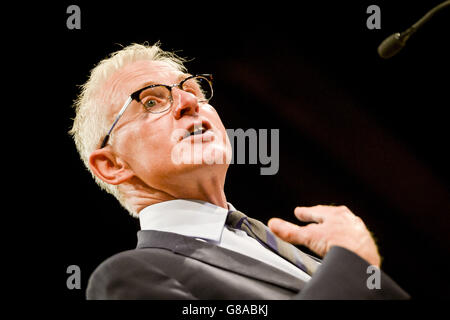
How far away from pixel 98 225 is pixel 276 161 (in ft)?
3.43

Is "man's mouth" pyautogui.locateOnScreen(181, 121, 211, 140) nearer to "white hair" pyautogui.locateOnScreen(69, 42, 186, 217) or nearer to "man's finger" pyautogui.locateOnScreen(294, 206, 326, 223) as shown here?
"white hair" pyautogui.locateOnScreen(69, 42, 186, 217)

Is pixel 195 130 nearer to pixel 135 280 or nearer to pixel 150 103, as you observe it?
pixel 150 103

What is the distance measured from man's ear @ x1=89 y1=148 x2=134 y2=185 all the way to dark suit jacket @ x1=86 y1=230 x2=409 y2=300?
366 millimetres

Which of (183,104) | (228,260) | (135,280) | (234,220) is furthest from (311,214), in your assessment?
(183,104)

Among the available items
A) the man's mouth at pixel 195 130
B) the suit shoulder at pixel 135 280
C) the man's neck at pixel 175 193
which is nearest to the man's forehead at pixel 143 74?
the man's mouth at pixel 195 130

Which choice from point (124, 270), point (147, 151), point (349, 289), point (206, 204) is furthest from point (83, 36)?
point (349, 289)

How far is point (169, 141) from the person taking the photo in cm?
136

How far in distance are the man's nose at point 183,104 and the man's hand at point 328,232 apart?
0.63 meters

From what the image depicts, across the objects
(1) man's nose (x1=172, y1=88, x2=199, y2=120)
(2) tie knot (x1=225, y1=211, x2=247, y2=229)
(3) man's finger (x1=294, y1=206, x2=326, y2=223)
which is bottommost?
(3) man's finger (x1=294, y1=206, x2=326, y2=223)

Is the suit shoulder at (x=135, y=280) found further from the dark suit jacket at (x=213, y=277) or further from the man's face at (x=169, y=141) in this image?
the man's face at (x=169, y=141)

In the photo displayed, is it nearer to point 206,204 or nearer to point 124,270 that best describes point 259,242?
point 206,204

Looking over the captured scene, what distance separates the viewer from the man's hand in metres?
0.97

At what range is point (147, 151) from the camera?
1384mm

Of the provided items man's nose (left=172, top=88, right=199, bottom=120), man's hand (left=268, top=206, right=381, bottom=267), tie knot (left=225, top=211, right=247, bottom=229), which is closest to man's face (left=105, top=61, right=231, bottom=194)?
man's nose (left=172, top=88, right=199, bottom=120)
